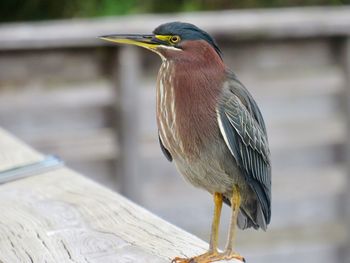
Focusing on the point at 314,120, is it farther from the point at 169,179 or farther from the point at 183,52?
the point at 183,52

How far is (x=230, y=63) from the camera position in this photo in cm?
601

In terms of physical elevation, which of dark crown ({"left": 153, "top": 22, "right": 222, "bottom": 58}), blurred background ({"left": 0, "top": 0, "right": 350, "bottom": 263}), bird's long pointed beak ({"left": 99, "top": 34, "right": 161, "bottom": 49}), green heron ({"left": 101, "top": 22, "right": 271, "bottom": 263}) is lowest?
blurred background ({"left": 0, "top": 0, "right": 350, "bottom": 263})

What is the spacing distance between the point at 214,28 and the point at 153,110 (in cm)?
80

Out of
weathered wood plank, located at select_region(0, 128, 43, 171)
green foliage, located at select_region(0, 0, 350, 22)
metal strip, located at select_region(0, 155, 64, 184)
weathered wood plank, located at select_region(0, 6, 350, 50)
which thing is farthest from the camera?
green foliage, located at select_region(0, 0, 350, 22)

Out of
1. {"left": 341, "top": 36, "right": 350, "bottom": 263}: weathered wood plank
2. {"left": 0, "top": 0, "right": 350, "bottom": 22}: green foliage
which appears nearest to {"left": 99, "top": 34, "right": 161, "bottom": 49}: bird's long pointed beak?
{"left": 341, "top": 36, "right": 350, "bottom": 263}: weathered wood plank

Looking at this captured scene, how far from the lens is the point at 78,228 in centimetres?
226

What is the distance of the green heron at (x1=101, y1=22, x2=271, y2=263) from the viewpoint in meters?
2.28

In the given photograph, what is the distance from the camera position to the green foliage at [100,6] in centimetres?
1033

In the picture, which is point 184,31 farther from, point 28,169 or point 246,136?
point 28,169

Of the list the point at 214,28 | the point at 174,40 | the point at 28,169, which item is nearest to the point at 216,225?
the point at 174,40

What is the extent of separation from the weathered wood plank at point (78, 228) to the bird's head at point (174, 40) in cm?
40

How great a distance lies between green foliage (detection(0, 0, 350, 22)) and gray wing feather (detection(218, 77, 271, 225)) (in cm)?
787

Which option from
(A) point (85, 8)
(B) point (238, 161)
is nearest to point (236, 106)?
A: (B) point (238, 161)

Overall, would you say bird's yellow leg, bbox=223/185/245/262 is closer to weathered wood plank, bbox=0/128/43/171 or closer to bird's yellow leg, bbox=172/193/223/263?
bird's yellow leg, bbox=172/193/223/263
